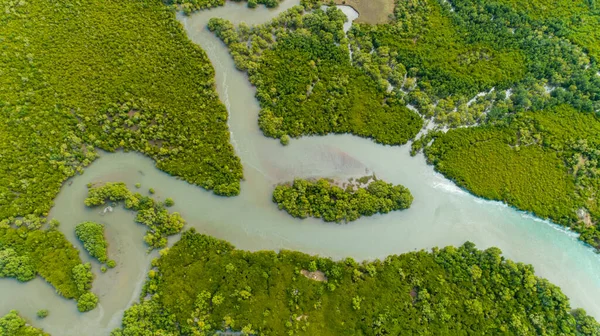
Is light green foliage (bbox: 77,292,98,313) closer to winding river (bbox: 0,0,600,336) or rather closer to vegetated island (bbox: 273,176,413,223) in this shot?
winding river (bbox: 0,0,600,336)

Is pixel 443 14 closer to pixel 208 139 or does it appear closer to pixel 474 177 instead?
pixel 474 177

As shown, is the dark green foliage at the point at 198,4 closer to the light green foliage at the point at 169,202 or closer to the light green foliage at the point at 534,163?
the light green foliage at the point at 169,202

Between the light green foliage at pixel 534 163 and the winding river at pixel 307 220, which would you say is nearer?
the winding river at pixel 307 220

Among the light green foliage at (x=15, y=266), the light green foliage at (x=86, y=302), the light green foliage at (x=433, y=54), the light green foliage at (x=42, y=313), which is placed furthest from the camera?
the light green foliage at (x=433, y=54)

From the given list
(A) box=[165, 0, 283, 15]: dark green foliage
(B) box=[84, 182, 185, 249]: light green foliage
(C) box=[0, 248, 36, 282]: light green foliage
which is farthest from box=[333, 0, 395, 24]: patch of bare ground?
(C) box=[0, 248, 36, 282]: light green foliage

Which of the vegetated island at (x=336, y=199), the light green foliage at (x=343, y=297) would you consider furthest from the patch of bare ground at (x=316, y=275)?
the vegetated island at (x=336, y=199)

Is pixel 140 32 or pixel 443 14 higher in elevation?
pixel 443 14

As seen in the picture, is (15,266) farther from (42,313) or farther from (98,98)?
(98,98)

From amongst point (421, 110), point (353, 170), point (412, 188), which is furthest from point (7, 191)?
point (421, 110)
